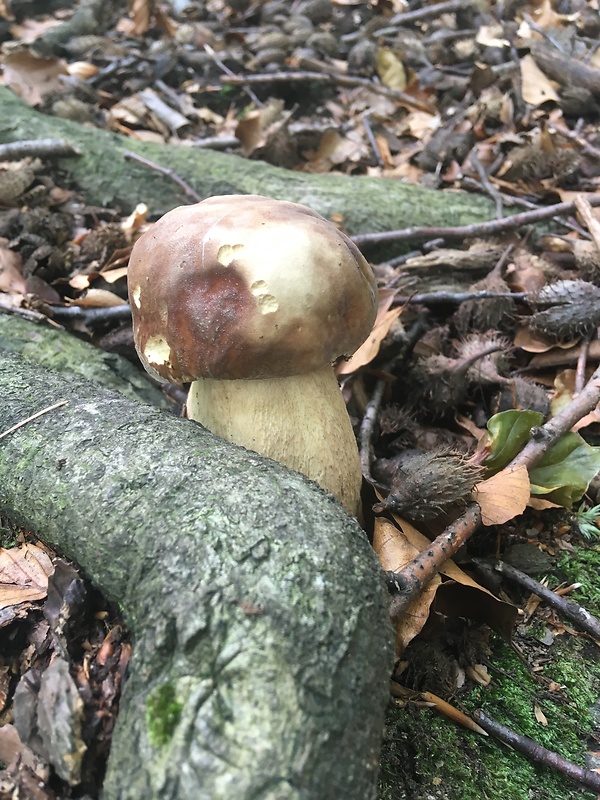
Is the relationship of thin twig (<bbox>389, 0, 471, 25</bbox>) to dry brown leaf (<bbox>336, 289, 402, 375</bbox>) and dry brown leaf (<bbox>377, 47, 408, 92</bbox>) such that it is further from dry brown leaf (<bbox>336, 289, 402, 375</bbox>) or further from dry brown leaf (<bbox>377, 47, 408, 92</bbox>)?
dry brown leaf (<bbox>336, 289, 402, 375</bbox>)

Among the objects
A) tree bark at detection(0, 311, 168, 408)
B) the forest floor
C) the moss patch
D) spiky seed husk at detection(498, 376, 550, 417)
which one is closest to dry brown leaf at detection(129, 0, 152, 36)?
the forest floor

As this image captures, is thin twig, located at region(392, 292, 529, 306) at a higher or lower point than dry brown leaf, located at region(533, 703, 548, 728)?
higher

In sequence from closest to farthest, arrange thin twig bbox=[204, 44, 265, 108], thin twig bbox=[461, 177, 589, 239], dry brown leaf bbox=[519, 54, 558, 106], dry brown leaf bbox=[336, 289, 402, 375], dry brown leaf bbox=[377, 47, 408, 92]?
dry brown leaf bbox=[336, 289, 402, 375]
thin twig bbox=[461, 177, 589, 239]
dry brown leaf bbox=[519, 54, 558, 106]
thin twig bbox=[204, 44, 265, 108]
dry brown leaf bbox=[377, 47, 408, 92]

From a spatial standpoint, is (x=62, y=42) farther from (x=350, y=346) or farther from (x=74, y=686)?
(x=74, y=686)

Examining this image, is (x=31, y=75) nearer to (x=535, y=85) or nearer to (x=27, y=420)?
(x=535, y=85)

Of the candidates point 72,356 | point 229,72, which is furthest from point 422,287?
point 229,72

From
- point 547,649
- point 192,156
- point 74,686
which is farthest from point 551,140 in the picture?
point 74,686

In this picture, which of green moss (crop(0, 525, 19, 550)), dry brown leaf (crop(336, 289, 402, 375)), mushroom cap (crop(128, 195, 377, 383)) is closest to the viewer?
mushroom cap (crop(128, 195, 377, 383))
